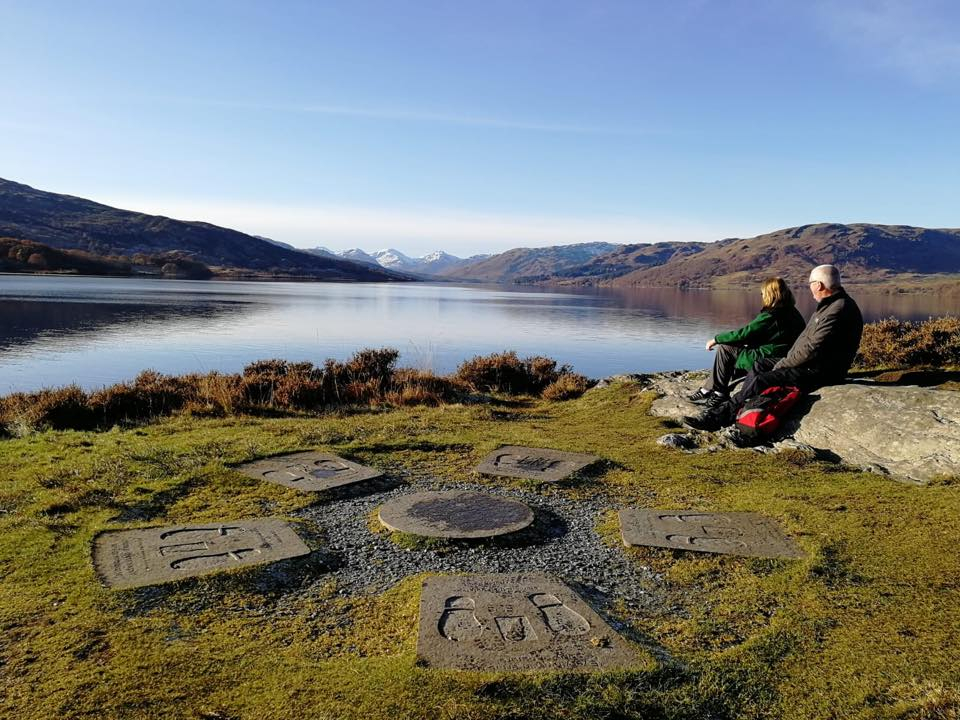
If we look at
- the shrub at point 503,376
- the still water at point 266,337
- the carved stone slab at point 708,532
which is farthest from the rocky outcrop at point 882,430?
the still water at point 266,337

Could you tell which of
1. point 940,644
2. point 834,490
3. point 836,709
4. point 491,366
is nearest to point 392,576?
point 836,709

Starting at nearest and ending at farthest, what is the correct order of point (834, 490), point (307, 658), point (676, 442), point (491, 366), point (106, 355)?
point (307, 658) → point (834, 490) → point (676, 442) → point (491, 366) → point (106, 355)

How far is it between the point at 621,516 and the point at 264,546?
3.02 meters

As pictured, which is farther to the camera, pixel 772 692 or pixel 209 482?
pixel 209 482

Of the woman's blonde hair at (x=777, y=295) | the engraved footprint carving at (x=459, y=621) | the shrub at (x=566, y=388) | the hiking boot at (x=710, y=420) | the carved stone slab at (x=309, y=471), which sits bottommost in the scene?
the shrub at (x=566, y=388)

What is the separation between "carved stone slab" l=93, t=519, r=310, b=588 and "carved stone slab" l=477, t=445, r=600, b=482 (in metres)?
2.65

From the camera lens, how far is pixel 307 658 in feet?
11.3

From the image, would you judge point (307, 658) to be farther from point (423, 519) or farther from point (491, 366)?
point (491, 366)

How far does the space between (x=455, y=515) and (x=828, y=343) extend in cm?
530

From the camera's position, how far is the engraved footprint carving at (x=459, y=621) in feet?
12.1

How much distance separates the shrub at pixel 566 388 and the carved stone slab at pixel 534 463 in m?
5.63

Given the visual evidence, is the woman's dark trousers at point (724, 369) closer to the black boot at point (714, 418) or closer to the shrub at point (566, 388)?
the black boot at point (714, 418)

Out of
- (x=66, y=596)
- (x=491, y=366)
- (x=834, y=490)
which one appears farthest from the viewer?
(x=491, y=366)

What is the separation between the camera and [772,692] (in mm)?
3242
